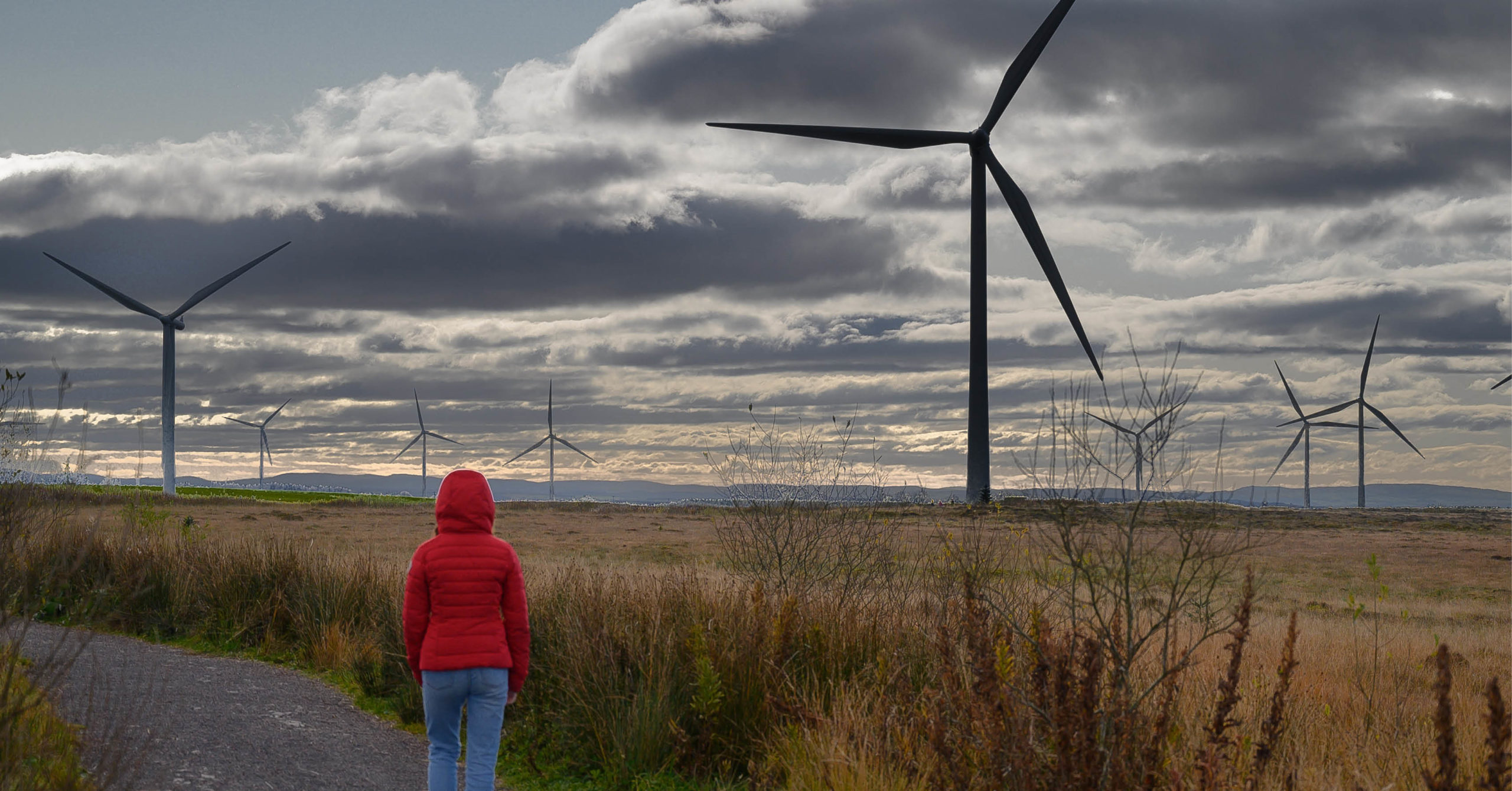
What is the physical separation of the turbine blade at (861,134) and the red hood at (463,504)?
34609 mm

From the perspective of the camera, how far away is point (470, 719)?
7906mm

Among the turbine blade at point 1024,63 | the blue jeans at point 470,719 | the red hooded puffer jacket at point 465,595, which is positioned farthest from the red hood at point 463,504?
the turbine blade at point 1024,63

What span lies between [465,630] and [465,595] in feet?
0.83

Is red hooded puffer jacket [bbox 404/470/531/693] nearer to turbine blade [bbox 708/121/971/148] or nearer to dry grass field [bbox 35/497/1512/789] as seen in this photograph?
dry grass field [bbox 35/497/1512/789]

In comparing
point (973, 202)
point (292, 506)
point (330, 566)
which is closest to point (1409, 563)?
point (973, 202)

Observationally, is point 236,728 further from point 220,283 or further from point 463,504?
point 220,283

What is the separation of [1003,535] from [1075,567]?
9.82 m

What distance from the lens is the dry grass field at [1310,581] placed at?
1019 centimetres

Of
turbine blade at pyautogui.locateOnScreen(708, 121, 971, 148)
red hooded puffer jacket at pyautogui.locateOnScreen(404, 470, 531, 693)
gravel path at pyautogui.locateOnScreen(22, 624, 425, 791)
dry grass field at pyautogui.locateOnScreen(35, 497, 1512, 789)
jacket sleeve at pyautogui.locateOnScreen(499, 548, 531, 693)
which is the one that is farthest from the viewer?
turbine blade at pyautogui.locateOnScreen(708, 121, 971, 148)

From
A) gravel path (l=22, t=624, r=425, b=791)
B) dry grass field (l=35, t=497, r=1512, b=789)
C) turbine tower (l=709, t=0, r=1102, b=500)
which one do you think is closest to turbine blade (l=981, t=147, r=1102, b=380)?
turbine tower (l=709, t=0, r=1102, b=500)

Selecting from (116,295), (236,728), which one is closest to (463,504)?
(236,728)

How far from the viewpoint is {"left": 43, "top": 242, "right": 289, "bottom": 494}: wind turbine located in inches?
2625

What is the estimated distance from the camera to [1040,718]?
24.3ft

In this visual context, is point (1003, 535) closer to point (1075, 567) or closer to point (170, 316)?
point (1075, 567)
